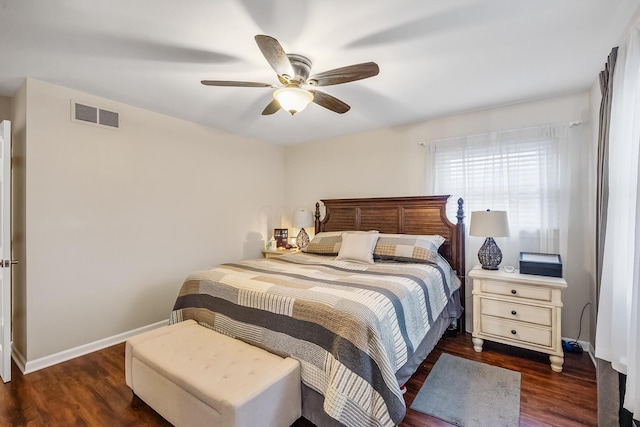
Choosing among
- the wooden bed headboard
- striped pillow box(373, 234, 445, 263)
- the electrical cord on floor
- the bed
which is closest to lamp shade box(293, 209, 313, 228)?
the wooden bed headboard

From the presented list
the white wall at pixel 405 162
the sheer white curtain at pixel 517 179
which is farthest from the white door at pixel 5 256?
the sheer white curtain at pixel 517 179

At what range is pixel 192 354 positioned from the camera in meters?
1.78

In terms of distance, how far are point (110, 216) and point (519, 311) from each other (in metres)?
3.91

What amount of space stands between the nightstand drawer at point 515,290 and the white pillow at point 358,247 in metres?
1.09

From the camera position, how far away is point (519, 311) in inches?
99.5

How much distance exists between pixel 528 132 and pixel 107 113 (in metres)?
4.15

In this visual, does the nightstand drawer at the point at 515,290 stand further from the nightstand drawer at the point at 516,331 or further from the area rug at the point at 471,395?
the area rug at the point at 471,395

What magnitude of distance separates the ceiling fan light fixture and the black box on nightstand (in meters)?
2.39

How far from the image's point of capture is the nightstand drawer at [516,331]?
2.41 meters

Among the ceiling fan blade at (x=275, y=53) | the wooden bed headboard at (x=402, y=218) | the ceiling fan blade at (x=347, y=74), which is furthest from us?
the wooden bed headboard at (x=402, y=218)

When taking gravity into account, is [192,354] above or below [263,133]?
below

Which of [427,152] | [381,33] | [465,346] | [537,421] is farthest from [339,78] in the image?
[465,346]

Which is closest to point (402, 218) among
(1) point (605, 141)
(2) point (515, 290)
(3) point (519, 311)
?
(2) point (515, 290)

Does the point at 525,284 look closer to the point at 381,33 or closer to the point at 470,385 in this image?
the point at 470,385
